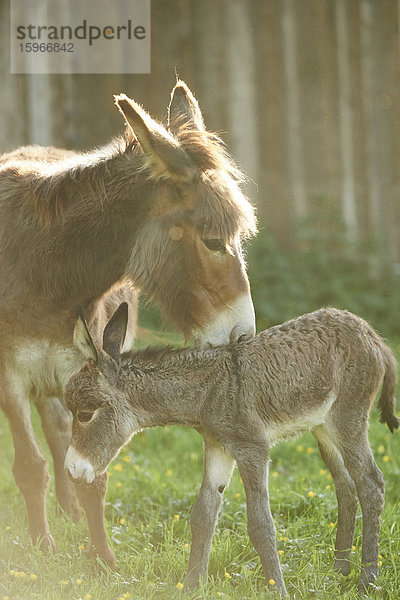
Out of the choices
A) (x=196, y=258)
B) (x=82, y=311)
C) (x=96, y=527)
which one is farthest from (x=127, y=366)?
(x=96, y=527)

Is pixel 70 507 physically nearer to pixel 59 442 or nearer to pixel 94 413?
pixel 59 442

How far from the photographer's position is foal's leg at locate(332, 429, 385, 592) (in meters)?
3.79

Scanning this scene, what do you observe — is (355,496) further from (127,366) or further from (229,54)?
(229,54)

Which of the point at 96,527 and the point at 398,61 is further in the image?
the point at 398,61

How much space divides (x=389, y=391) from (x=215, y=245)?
1174 millimetres

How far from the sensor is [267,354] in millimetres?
3803

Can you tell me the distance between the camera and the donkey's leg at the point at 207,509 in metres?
3.76

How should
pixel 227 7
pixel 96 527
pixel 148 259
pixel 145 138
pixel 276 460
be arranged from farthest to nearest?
pixel 227 7
pixel 276 460
pixel 96 527
pixel 148 259
pixel 145 138

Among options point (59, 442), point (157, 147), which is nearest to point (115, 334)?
point (157, 147)

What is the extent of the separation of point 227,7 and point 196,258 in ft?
18.6

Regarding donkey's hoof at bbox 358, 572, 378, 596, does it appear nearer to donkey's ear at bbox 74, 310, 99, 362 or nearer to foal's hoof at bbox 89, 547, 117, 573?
foal's hoof at bbox 89, 547, 117, 573

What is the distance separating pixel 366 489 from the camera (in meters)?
3.80

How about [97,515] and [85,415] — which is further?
[97,515]

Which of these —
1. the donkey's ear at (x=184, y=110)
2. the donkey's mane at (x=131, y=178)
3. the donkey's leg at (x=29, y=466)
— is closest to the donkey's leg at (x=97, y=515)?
the donkey's leg at (x=29, y=466)
